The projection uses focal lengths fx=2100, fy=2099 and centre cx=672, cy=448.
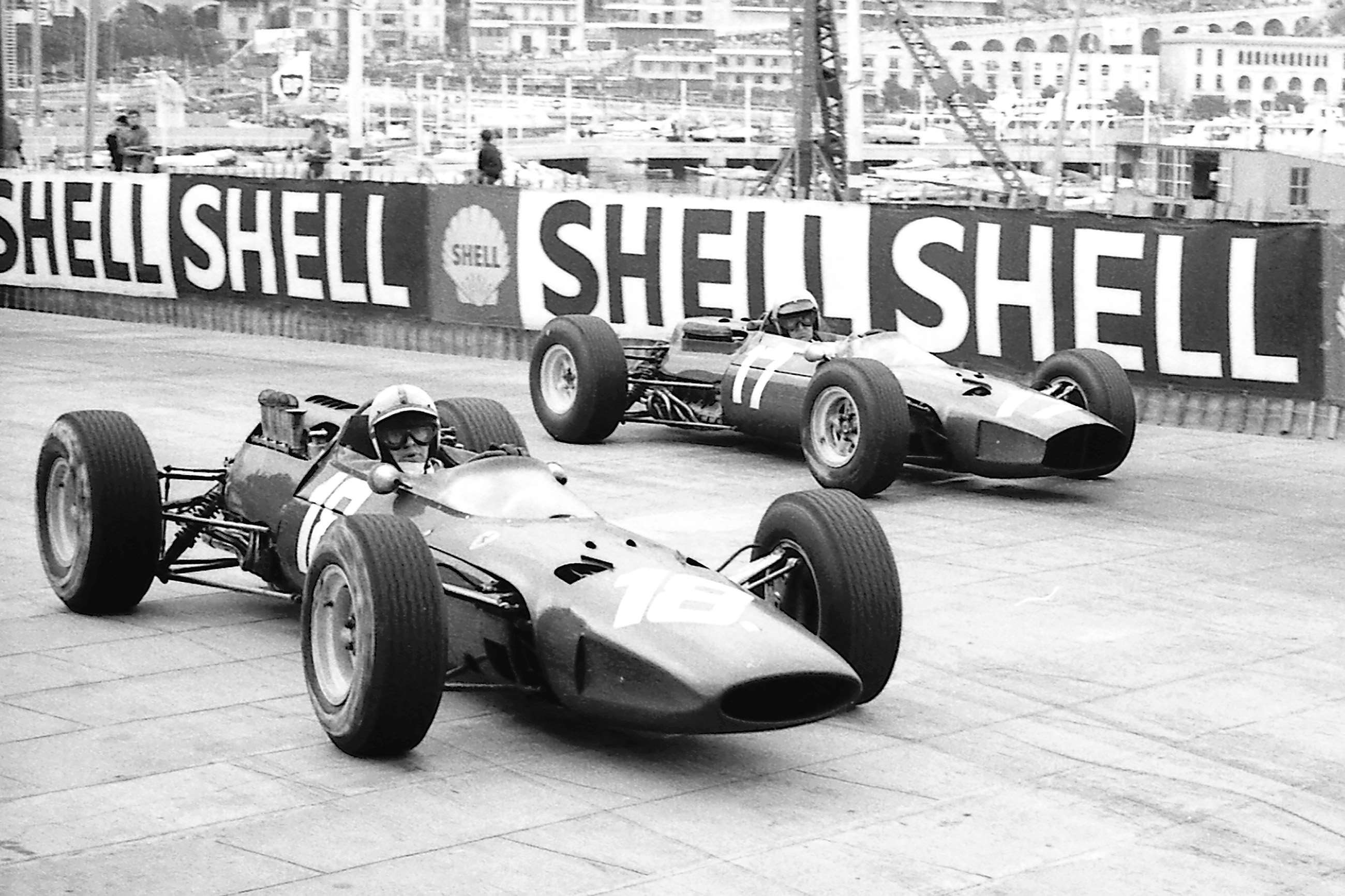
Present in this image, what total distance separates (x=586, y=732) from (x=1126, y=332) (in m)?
10.0

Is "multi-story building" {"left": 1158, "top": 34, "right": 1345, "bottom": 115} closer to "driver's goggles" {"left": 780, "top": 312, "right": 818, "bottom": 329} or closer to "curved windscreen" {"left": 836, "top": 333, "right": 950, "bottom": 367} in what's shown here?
"driver's goggles" {"left": 780, "top": 312, "right": 818, "bottom": 329}

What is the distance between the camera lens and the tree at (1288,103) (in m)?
176

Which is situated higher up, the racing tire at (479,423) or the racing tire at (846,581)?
the racing tire at (479,423)

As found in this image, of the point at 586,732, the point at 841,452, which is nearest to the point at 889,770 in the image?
the point at 586,732

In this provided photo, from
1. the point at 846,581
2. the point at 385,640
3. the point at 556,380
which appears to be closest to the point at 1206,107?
the point at 556,380

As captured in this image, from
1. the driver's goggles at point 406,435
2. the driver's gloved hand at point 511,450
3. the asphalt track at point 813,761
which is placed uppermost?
the driver's goggles at point 406,435

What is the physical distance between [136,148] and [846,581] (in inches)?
976

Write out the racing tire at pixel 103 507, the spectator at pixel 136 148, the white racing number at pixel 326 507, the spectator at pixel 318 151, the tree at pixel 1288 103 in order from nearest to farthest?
the white racing number at pixel 326 507 < the racing tire at pixel 103 507 < the spectator at pixel 318 151 < the spectator at pixel 136 148 < the tree at pixel 1288 103

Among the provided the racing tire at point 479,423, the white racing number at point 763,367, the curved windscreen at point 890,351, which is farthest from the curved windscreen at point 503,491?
the white racing number at point 763,367

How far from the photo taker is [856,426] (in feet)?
44.9

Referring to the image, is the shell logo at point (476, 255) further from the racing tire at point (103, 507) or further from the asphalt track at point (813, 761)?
the racing tire at point (103, 507)

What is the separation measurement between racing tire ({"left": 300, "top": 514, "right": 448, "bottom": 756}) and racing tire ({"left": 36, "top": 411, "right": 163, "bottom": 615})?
6.93ft

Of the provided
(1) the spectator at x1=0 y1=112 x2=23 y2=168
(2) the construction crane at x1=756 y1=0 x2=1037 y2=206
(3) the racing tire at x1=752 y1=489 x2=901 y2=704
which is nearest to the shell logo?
(2) the construction crane at x1=756 y1=0 x2=1037 y2=206

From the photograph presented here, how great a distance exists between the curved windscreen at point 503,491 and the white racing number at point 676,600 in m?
0.89
